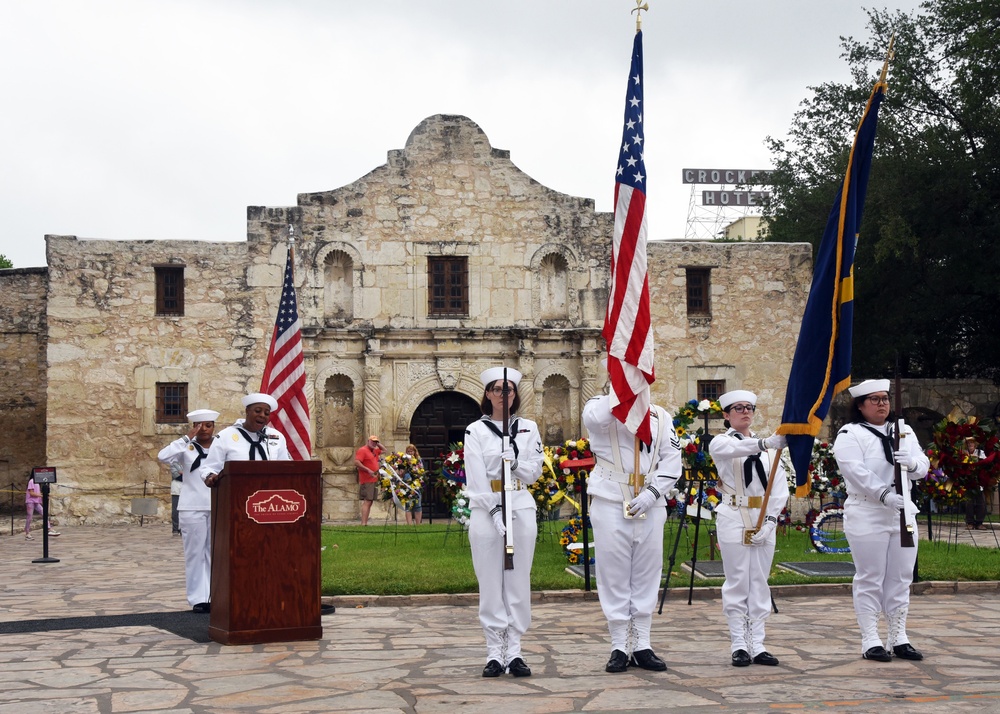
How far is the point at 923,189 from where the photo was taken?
2447 cm

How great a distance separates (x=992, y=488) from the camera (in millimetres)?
14984

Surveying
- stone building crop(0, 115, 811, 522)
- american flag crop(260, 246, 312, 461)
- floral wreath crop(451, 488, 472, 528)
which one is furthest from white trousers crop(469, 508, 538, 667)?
stone building crop(0, 115, 811, 522)

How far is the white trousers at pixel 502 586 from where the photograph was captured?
743 centimetres

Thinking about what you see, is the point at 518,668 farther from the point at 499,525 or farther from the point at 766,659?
the point at 766,659

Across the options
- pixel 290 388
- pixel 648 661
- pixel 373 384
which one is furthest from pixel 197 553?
pixel 373 384

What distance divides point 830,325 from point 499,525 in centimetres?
261

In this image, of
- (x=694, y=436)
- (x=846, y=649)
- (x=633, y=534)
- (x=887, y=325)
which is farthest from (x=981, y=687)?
(x=887, y=325)

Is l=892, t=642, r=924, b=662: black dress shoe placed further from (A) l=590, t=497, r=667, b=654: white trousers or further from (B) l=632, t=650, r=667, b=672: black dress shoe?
(A) l=590, t=497, r=667, b=654: white trousers

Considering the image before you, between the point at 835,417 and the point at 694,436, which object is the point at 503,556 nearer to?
the point at 694,436

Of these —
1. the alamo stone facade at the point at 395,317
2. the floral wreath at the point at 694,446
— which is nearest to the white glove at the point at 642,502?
the floral wreath at the point at 694,446

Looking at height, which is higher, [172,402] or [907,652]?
[172,402]

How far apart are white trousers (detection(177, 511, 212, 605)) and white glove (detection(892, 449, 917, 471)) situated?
19.9 feet

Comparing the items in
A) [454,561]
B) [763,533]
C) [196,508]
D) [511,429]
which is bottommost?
[454,561]

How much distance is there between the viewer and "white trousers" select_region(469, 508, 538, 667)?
743 centimetres
